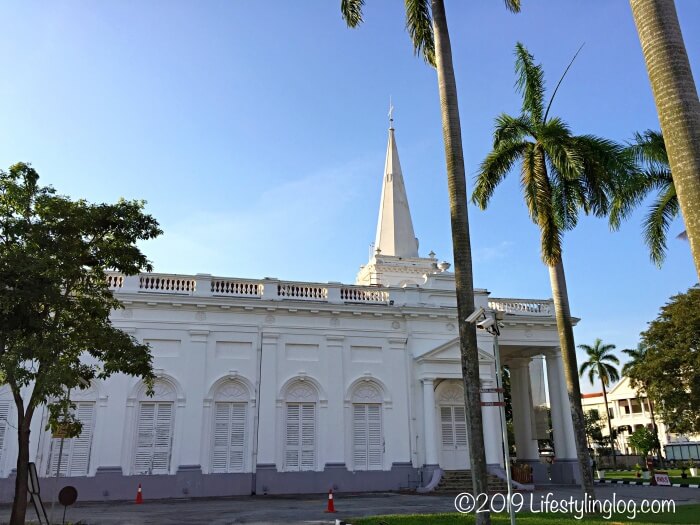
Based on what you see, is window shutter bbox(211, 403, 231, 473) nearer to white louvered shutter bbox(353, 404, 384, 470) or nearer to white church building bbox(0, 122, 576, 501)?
white church building bbox(0, 122, 576, 501)

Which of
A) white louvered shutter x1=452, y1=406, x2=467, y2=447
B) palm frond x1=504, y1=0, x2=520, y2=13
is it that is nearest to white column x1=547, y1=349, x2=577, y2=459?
white louvered shutter x1=452, y1=406, x2=467, y2=447

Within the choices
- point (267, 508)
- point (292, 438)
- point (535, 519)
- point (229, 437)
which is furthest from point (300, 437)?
point (535, 519)

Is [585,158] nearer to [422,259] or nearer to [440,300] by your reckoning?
[440,300]

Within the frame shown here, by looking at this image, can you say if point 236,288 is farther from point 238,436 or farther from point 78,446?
point 78,446

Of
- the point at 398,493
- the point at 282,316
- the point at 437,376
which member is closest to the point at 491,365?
the point at 437,376

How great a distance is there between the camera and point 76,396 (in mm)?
22641

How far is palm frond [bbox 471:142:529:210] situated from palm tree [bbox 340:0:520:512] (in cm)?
368

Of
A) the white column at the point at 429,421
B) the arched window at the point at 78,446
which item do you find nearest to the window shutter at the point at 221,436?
the arched window at the point at 78,446

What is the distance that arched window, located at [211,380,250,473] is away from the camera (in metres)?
23.4

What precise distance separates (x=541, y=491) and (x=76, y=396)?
19.2 m

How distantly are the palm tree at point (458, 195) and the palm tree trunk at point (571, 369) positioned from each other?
4.85 m

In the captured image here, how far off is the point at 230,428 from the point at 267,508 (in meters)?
6.35

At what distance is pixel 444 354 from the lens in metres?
26.2

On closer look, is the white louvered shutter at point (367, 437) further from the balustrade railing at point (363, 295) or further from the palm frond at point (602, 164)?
the palm frond at point (602, 164)
